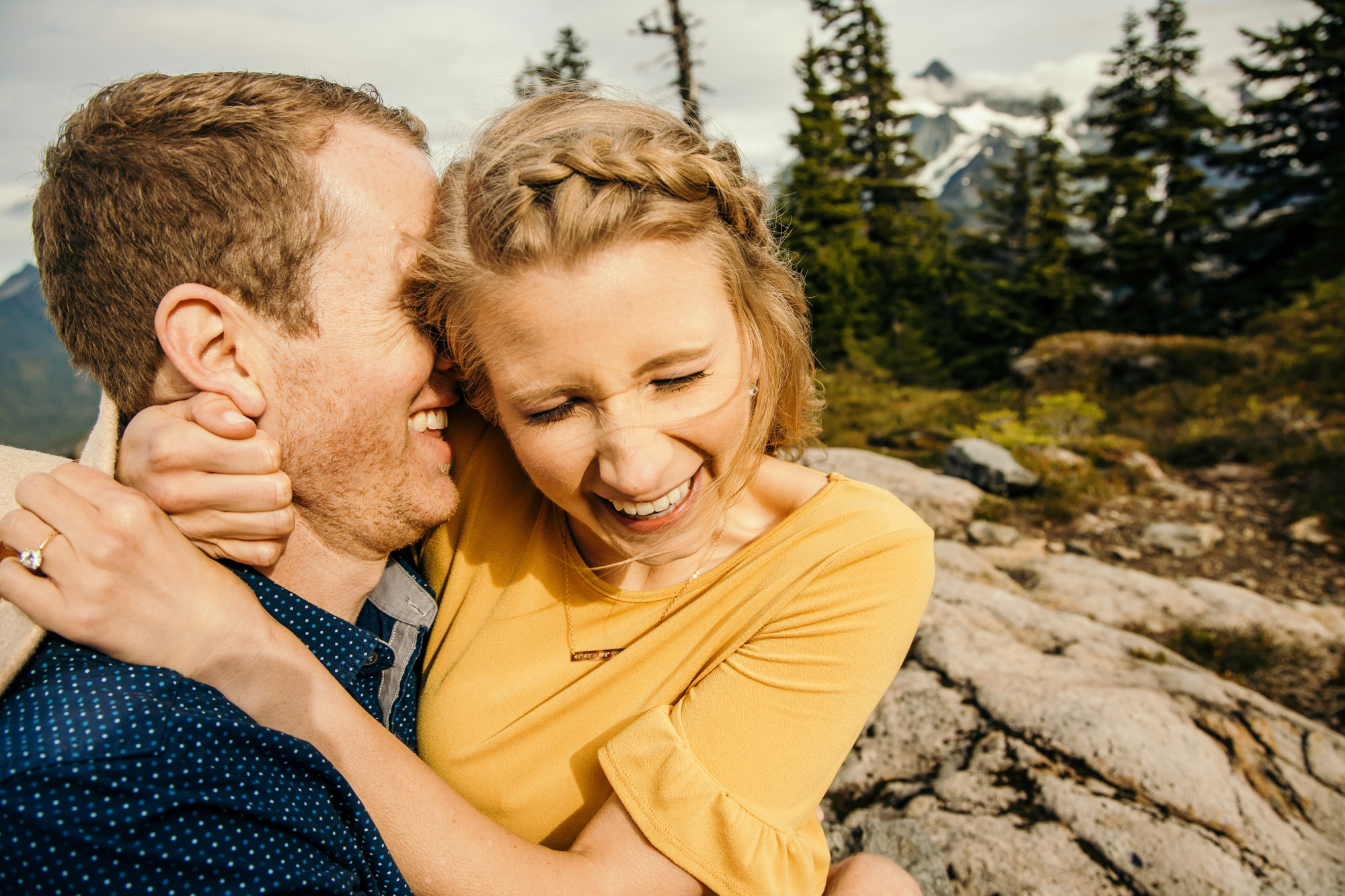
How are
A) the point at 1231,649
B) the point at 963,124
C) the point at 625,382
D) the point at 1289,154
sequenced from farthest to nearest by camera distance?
the point at 963,124 < the point at 1289,154 < the point at 1231,649 < the point at 625,382

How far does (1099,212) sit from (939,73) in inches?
5984

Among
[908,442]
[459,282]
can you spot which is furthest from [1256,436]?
[459,282]

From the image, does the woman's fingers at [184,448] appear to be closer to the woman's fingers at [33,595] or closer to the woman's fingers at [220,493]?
the woman's fingers at [220,493]

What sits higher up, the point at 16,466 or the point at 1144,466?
the point at 16,466

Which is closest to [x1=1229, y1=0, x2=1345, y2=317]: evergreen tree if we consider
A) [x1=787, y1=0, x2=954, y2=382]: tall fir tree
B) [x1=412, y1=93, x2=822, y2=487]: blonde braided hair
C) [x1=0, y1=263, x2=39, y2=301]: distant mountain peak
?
[x1=787, y1=0, x2=954, y2=382]: tall fir tree

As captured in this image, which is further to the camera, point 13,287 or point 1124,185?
point 13,287

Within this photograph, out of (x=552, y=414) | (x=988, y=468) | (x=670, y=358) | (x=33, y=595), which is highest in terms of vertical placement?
(x=670, y=358)

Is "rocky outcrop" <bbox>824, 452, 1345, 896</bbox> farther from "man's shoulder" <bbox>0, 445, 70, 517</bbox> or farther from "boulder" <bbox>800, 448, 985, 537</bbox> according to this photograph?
"boulder" <bbox>800, 448, 985, 537</bbox>

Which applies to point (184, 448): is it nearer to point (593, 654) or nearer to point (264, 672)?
point (264, 672)

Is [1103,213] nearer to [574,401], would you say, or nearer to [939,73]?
[574,401]

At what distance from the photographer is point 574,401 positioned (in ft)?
5.15

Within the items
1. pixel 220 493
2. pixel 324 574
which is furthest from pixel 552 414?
pixel 324 574

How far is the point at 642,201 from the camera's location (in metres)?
1.49

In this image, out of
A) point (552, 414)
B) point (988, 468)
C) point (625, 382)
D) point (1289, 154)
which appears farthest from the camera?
point (1289, 154)
